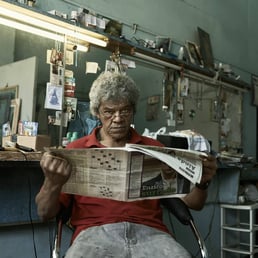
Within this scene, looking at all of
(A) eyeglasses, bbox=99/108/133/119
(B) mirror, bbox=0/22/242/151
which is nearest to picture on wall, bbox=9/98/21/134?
(B) mirror, bbox=0/22/242/151

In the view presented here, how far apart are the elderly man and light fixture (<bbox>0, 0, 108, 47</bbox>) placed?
748 mm

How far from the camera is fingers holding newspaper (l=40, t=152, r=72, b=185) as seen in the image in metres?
1.36

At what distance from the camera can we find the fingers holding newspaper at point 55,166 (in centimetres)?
136

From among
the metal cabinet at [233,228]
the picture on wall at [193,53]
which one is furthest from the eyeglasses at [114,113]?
the picture on wall at [193,53]

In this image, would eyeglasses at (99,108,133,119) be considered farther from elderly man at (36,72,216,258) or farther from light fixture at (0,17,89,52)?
light fixture at (0,17,89,52)

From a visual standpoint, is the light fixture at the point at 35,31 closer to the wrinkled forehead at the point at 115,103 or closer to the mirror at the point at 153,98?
the mirror at the point at 153,98

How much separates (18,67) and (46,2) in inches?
19.4

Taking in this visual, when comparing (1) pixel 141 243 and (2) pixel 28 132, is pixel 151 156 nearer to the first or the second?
(1) pixel 141 243

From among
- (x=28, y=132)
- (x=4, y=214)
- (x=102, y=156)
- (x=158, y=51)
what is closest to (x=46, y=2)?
(x=28, y=132)

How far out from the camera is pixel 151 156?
1.36 metres

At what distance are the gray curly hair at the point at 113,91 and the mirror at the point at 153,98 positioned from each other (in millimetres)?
712

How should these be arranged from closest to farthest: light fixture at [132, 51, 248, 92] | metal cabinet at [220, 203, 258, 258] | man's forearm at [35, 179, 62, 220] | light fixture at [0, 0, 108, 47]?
man's forearm at [35, 179, 62, 220], light fixture at [0, 0, 108, 47], light fixture at [132, 51, 248, 92], metal cabinet at [220, 203, 258, 258]

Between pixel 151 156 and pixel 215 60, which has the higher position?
pixel 215 60

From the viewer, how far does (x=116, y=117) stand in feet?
5.69
